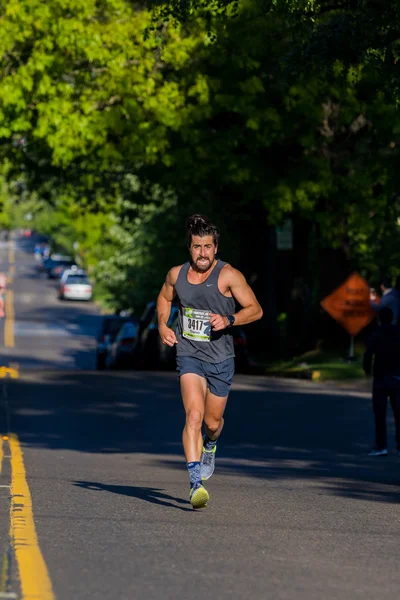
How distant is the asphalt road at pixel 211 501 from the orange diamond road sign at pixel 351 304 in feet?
16.3

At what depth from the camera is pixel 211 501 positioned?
35.2ft

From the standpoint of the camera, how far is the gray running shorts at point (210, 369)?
10141 millimetres

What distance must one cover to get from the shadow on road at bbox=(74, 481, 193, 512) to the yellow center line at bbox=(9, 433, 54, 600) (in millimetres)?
539

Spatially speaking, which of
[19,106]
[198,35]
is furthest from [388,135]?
[19,106]

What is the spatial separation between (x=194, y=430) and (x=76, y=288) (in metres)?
78.3

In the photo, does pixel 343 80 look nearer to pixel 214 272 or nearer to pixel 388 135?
pixel 388 135

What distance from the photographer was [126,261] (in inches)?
2365

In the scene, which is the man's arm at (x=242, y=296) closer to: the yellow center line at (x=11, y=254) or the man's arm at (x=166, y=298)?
the man's arm at (x=166, y=298)

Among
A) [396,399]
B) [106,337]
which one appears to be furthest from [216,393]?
[106,337]

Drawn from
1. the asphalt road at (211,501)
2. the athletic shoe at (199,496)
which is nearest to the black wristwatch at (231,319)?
the athletic shoe at (199,496)

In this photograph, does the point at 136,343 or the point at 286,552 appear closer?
the point at 286,552

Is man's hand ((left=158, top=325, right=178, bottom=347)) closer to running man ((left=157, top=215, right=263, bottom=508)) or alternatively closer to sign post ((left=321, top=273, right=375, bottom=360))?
running man ((left=157, top=215, right=263, bottom=508))

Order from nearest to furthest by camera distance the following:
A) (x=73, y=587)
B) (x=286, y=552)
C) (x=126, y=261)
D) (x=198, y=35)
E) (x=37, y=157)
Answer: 1. (x=73, y=587)
2. (x=286, y=552)
3. (x=198, y=35)
4. (x=37, y=157)
5. (x=126, y=261)

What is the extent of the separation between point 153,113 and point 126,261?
30.2 meters
